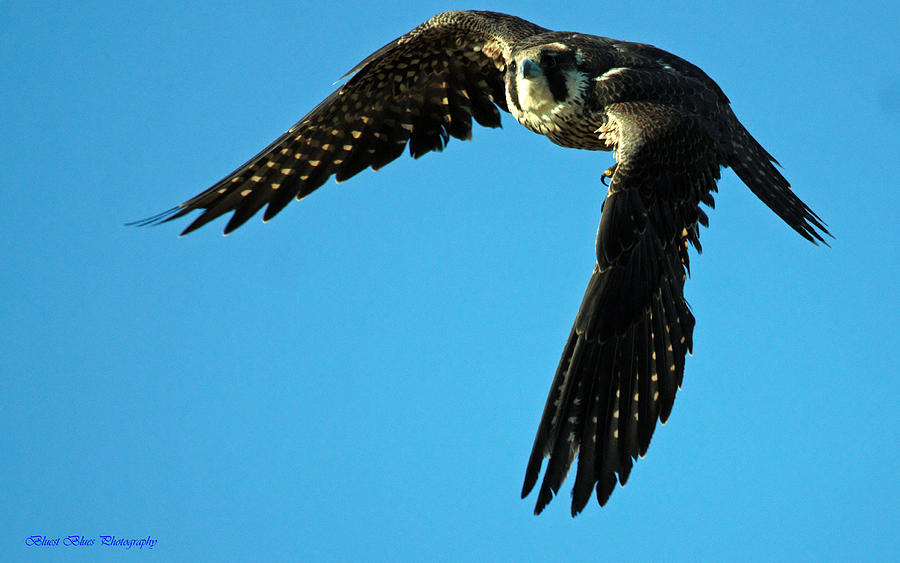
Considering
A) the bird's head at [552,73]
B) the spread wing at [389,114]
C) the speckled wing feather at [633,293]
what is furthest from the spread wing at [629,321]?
the spread wing at [389,114]

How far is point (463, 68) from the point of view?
8.15 metres

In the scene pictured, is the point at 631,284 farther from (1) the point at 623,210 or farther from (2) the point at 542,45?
(2) the point at 542,45

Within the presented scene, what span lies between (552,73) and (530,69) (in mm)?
153

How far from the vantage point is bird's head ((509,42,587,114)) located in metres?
7.05

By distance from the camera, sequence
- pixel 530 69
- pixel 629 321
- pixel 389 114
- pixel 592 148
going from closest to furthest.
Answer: pixel 629 321, pixel 530 69, pixel 592 148, pixel 389 114

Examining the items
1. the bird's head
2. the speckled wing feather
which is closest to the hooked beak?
the bird's head

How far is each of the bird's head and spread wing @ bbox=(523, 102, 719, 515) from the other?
17.8 inches

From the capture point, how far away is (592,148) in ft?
24.8

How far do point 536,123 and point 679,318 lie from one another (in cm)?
176

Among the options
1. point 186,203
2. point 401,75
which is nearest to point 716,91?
point 401,75

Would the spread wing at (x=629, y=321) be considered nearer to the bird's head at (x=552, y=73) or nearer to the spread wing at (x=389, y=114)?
the bird's head at (x=552, y=73)

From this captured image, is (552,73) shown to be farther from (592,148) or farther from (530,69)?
(592,148)

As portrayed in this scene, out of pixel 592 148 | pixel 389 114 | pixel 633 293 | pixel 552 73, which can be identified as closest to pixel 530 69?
pixel 552 73

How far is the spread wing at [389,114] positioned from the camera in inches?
308
